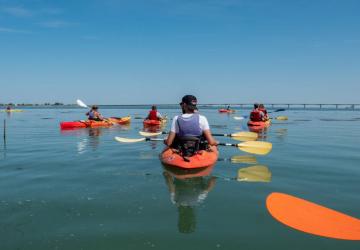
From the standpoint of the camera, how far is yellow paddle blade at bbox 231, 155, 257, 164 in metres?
10.4

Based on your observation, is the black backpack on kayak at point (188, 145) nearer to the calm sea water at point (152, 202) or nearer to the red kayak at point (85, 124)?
the calm sea water at point (152, 202)

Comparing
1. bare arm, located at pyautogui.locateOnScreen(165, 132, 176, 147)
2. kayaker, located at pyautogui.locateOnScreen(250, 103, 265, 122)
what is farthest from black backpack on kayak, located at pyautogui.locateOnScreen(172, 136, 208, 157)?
kayaker, located at pyautogui.locateOnScreen(250, 103, 265, 122)

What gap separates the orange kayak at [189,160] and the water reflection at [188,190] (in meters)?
0.17

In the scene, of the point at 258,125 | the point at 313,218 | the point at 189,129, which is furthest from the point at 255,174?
the point at 258,125

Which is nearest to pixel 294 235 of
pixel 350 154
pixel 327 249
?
pixel 327 249

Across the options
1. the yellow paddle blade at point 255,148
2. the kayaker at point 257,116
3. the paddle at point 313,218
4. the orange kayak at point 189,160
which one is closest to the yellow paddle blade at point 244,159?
the yellow paddle blade at point 255,148

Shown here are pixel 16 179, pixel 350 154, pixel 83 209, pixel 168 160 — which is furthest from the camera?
pixel 350 154

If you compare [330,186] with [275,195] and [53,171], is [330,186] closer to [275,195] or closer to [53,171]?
[275,195]

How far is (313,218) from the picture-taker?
5086 mm

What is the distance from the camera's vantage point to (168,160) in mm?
8422

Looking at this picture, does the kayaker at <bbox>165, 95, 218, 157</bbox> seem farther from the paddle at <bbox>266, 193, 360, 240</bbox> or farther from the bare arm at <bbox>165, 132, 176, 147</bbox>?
the paddle at <bbox>266, 193, 360, 240</bbox>

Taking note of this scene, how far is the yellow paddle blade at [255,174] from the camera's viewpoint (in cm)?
788

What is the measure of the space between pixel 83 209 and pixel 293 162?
680cm

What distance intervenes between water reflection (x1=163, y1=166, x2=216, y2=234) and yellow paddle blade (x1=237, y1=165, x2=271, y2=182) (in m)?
0.78
